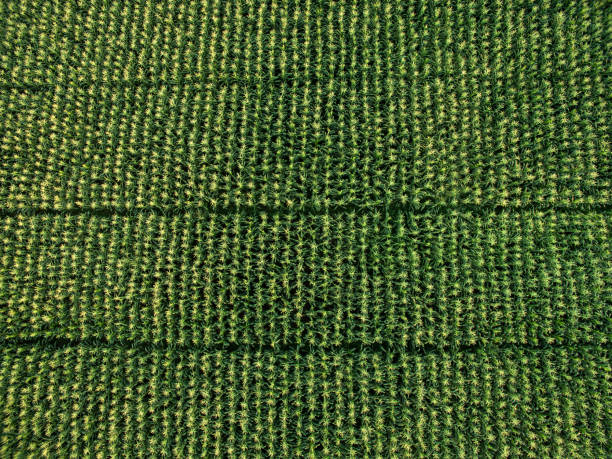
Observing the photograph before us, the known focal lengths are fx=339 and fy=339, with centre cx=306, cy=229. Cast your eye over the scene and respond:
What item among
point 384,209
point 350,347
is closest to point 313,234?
point 384,209

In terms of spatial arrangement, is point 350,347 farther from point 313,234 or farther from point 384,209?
point 384,209

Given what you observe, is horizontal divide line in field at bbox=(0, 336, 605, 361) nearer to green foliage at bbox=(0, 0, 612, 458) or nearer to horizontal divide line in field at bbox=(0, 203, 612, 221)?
green foliage at bbox=(0, 0, 612, 458)

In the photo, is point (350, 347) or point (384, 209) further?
point (384, 209)

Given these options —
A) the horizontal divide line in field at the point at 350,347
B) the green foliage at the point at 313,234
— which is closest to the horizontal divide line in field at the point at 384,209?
the green foliage at the point at 313,234

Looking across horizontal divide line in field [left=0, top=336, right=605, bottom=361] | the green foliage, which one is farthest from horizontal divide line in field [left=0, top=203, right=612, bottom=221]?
horizontal divide line in field [left=0, top=336, right=605, bottom=361]

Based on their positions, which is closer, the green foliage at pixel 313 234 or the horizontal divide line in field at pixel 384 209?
the green foliage at pixel 313 234

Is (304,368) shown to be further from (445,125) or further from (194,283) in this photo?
(445,125)

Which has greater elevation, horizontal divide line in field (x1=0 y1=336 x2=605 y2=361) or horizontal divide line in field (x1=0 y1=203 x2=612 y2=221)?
horizontal divide line in field (x1=0 y1=203 x2=612 y2=221)

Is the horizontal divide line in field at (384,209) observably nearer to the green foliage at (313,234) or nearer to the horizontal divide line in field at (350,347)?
the green foliage at (313,234)
